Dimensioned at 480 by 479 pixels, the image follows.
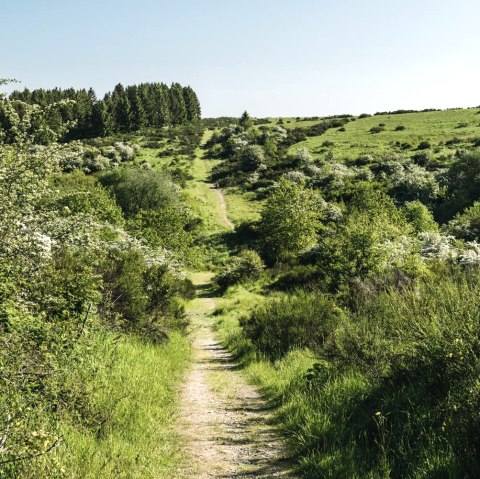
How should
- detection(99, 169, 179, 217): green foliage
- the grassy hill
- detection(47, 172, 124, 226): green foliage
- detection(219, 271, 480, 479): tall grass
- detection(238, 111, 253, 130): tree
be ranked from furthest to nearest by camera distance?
detection(238, 111, 253, 130): tree, the grassy hill, detection(99, 169, 179, 217): green foliage, detection(47, 172, 124, 226): green foliage, detection(219, 271, 480, 479): tall grass

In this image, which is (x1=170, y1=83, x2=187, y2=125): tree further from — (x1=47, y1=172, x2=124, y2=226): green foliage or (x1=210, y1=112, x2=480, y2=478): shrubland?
(x1=210, y1=112, x2=480, y2=478): shrubland

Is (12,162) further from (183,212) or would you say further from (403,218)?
(183,212)

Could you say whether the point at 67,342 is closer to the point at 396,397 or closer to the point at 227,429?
the point at 227,429

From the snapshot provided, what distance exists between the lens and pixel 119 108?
9975 cm

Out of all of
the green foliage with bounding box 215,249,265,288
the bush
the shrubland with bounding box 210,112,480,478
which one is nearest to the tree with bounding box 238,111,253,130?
the green foliage with bounding box 215,249,265,288

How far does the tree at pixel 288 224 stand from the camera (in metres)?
38.2

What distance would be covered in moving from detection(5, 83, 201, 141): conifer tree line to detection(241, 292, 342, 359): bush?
8445cm

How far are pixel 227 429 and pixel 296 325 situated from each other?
4.63 metres

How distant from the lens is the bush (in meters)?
10.7

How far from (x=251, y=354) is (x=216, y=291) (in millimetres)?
18280

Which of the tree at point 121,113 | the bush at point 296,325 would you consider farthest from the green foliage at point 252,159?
the bush at point 296,325

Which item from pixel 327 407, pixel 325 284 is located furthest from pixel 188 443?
pixel 325 284

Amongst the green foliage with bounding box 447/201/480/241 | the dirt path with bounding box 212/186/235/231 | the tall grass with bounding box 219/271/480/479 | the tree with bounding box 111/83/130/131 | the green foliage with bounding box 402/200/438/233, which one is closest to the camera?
the tall grass with bounding box 219/271/480/479

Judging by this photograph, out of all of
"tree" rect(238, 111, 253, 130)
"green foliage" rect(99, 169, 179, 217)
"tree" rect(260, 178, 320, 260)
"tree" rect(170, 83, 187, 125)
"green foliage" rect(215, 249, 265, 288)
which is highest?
"tree" rect(170, 83, 187, 125)
